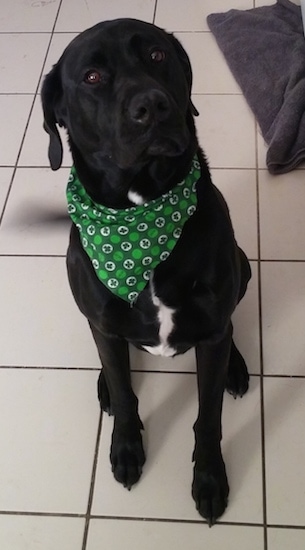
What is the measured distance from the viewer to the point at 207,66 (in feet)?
7.35

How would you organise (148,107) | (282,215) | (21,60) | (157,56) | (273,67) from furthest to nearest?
(21,60) < (273,67) < (282,215) < (157,56) < (148,107)

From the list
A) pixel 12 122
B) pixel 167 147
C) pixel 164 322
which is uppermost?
pixel 167 147

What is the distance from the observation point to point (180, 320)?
121 cm

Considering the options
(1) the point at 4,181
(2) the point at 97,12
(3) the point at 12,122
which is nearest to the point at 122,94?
(1) the point at 4,181

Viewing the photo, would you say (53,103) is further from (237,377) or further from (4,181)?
(4,181)

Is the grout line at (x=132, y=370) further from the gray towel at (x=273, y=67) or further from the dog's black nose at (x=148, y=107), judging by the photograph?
the dog's black nose at (x=148, y=107)

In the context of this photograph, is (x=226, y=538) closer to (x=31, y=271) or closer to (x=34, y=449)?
(x=34, y=449)

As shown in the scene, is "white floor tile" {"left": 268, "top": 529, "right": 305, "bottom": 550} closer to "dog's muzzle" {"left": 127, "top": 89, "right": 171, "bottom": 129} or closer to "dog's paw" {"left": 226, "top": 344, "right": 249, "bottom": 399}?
"dog's paw" {"left": 226, "top": 344, "right": 249, "bottom": 399}

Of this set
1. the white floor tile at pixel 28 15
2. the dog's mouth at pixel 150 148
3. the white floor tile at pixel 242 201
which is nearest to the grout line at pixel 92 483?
the white floor tile at pixel 242 201

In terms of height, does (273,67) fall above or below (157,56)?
below

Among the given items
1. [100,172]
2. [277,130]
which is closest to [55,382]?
[100,172]

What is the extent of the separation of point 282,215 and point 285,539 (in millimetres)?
839

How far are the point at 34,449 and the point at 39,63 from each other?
1362 mm

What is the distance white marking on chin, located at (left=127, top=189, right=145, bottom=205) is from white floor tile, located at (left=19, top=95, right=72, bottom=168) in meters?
0.90
